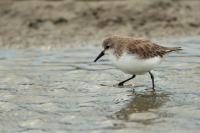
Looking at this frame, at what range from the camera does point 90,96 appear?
922cm

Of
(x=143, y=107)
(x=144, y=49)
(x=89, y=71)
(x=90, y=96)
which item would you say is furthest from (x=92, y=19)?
(x=143, y=107)

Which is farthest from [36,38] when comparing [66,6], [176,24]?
[176,24]

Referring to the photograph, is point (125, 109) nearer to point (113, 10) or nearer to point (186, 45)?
point (186, 45)

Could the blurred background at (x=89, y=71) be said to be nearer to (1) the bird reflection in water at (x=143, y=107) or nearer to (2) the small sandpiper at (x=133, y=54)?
(1) the bird reflection in water at (x=143, y=107)

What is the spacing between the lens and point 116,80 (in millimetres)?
10391

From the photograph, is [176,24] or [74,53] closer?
[74,53]

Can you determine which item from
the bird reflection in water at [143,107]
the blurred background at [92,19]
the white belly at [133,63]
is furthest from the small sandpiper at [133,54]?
the blurred background at [92,19]

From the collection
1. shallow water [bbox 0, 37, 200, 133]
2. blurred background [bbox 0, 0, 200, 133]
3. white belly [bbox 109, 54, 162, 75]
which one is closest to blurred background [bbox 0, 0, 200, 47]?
blurred background [bbox 0, 0, 200, 133]

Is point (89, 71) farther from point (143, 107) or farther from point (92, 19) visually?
point (92, 19)

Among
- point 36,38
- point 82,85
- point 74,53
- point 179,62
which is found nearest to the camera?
point 82,85

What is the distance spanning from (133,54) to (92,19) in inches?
212

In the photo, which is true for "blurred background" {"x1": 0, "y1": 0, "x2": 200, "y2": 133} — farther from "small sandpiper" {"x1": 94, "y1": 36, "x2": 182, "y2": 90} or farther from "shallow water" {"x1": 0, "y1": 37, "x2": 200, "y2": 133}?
"small sandpiper" {"x1": 94, "y1": 36, "x2": 182, "y2": 90}

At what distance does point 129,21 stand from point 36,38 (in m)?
2.26

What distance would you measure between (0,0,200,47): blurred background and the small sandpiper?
13.6ft
